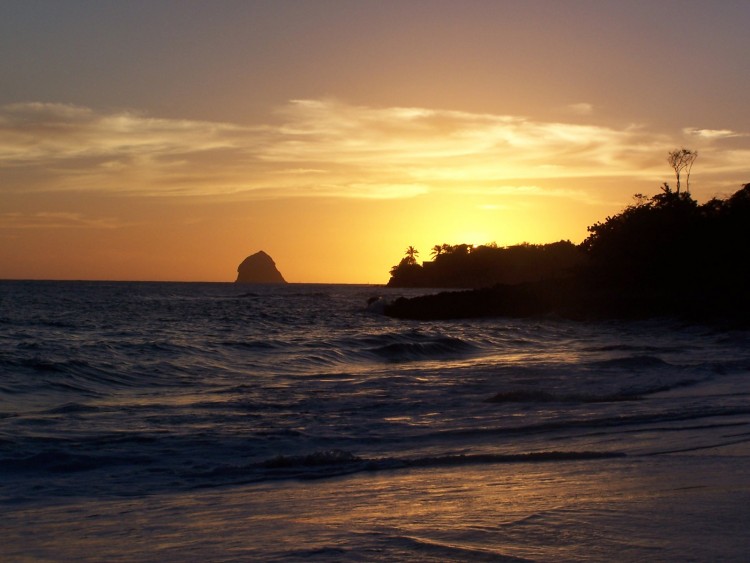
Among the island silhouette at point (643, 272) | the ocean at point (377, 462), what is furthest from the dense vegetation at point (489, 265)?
the ocean at point (377, 462)

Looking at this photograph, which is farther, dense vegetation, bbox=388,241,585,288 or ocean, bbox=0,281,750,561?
dense vegetation, bbox=388,241,585,288

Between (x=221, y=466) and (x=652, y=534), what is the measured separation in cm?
460

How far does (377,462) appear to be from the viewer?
25.5ft

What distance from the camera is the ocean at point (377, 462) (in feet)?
16.4

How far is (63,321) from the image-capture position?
38.8 m

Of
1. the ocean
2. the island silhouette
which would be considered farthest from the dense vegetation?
the ocean

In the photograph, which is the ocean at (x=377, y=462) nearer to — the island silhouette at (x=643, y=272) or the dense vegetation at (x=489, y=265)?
the island silhouette at (x=643, y=272)

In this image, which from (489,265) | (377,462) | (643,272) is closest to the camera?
(377,462)

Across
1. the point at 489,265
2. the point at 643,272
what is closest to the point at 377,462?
the point at 643,272

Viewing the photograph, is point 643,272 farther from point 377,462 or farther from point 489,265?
point 489,265

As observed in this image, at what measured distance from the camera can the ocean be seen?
4988mm

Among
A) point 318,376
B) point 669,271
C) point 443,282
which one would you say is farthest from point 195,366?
point 443,282

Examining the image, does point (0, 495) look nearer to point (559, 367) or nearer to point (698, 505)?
point (698, 505)

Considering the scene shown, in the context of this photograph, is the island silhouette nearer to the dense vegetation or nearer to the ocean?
the ocean
